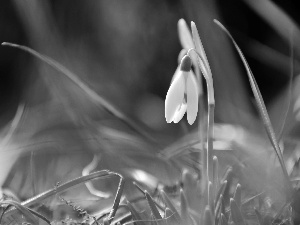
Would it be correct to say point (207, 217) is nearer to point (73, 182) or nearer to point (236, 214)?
point (236, 214)

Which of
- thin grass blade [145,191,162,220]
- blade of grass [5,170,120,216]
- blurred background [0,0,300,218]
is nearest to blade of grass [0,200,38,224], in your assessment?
blade of grass [5,170,120,216]

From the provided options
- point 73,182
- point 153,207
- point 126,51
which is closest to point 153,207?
point 153,207

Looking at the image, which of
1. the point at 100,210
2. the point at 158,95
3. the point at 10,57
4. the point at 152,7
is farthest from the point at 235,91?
the point at 10,57

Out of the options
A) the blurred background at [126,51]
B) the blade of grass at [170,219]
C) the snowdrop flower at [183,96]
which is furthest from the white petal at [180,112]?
the blurred background at [126,51]

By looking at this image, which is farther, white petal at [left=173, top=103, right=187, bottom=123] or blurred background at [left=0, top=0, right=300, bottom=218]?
blurred background at [left=0, top=0, right=300, bottom=218]

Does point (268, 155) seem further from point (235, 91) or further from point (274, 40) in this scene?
point (274, 40)

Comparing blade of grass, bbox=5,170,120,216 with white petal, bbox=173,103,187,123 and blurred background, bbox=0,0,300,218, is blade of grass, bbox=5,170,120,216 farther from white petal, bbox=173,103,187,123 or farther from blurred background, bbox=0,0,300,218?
blurred background, bbox=0,0,300,218

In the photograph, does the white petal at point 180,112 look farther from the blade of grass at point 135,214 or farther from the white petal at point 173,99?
the blade of grass at point 135,214
